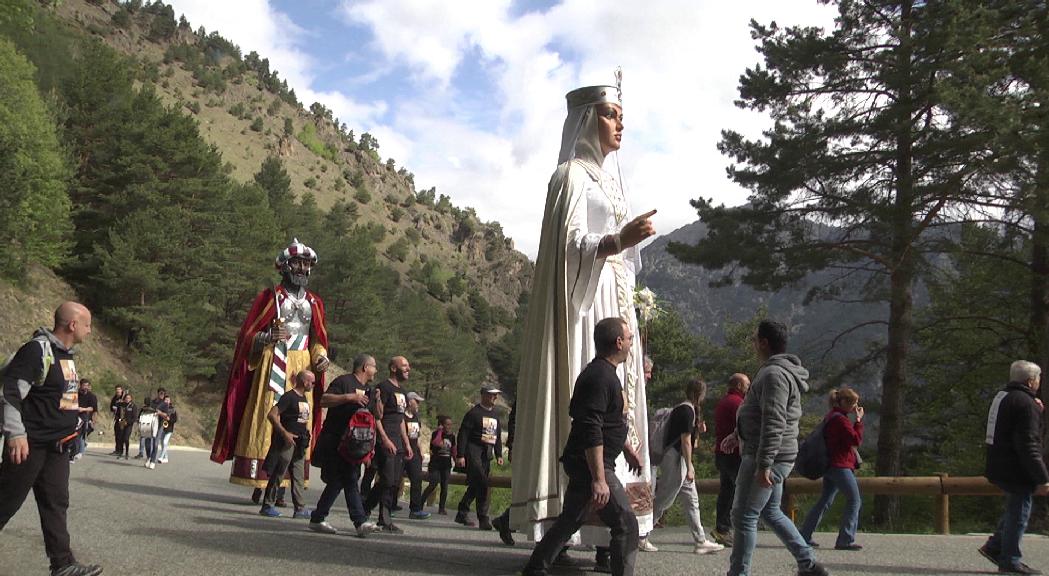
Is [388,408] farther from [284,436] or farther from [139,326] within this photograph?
[139,326]

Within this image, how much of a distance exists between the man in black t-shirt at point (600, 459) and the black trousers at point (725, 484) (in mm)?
3745

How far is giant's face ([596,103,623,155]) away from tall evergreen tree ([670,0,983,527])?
400 inches

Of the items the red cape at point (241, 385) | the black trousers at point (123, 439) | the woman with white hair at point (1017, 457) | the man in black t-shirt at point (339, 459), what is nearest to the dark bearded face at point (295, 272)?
the red cape at point (241, 385)

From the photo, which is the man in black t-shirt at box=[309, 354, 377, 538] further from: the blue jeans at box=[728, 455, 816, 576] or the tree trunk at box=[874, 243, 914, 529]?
the tree trunk at box=[874, 243, 914, 529]

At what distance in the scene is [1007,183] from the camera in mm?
14984

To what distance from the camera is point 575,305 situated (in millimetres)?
6305

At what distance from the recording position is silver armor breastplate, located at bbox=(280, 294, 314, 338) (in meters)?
11.0

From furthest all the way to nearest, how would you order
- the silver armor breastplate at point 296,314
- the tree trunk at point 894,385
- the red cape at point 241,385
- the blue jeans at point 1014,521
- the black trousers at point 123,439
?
the black trousers at point 123,439 → the tree trunk at point 894,385 → the silver armor breastplate at point 296,314 → the red cape at point 241,385 → the blue jeans at point 1014,521

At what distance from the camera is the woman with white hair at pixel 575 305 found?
20.0 feet

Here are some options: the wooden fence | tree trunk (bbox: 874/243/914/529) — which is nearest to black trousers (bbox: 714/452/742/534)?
the wooden fence

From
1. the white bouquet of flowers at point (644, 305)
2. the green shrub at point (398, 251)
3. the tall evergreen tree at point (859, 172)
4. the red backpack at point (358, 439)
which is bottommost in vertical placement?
the red backpack at point (358, 439)

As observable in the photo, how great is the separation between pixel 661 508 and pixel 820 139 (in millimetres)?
11953

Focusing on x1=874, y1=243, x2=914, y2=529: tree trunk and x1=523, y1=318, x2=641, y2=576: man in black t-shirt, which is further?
x1=874, y1=243, x2=914, y2=529: tree trunk

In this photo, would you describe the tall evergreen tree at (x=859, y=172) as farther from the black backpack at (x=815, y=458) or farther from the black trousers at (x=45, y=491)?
the black trousers at (x=45, y=491)
